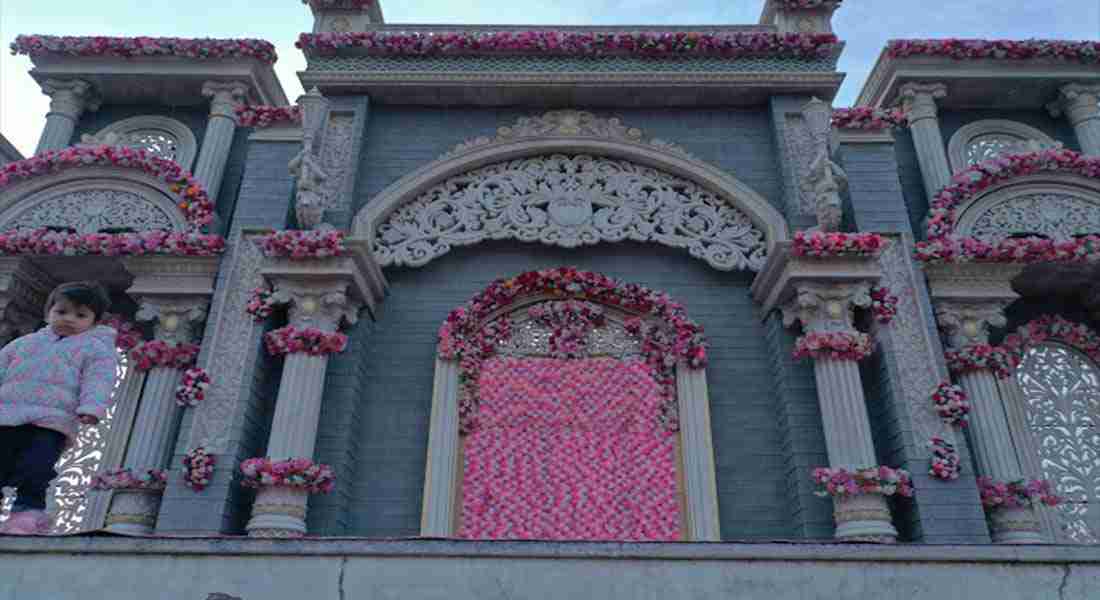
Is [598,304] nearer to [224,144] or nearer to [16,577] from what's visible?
[224,144]

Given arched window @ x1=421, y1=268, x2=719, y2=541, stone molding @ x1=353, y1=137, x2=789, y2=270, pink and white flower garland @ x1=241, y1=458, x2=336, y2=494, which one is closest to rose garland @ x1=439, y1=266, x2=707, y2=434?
arched window @ x1=421, y1=268, x2=719, y2=541

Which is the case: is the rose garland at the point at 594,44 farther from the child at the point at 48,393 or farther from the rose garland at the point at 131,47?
the child at the point at 48,393

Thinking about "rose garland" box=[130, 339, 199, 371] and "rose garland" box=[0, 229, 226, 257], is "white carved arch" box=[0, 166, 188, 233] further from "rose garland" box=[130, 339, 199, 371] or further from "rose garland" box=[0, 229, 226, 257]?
"rose garland" box=[130, 339, 199, 371]

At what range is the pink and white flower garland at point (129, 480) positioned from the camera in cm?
652

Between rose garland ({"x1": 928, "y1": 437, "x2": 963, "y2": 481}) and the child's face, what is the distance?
249 inches

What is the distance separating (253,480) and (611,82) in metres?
5.64

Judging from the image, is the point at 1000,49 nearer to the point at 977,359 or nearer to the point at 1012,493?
the point at 977,359

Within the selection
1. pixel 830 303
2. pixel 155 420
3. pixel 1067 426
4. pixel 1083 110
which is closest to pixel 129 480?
pixel 155 420

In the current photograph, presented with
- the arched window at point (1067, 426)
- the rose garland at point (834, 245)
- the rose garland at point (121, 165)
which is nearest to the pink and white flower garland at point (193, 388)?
the rose garland at point (121, 165)

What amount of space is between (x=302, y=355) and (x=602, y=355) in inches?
115

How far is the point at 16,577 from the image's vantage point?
10.2 ft

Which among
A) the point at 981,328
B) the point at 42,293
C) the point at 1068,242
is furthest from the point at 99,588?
the point at 1068,242

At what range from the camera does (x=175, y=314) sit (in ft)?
24.5

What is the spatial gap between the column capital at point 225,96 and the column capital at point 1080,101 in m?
10.0
